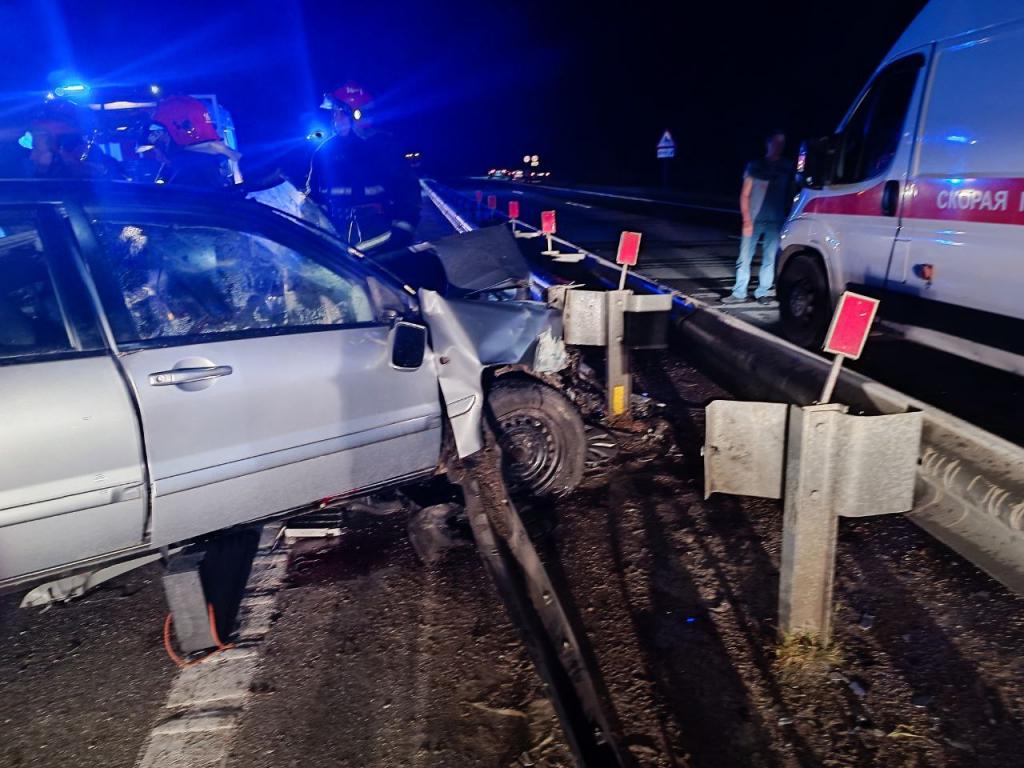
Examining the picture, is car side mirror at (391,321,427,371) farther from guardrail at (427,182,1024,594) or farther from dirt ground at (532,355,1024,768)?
guardrail at (427,182,1024,594)

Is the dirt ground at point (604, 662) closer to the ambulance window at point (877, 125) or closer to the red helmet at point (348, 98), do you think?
the ambulance window at point (877, 125)

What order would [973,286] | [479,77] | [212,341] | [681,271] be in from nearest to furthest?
1. [212,341]
2. [973,286]
3. [681,271]
4. [479,77]

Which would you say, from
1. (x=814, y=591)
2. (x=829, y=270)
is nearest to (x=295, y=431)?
(x=814, y=591)

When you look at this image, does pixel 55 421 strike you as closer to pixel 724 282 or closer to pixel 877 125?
pixel 877 125

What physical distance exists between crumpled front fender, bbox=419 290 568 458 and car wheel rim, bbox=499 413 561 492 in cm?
33

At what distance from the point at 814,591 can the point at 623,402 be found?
2.39 metres

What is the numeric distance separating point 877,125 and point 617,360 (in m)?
2.89

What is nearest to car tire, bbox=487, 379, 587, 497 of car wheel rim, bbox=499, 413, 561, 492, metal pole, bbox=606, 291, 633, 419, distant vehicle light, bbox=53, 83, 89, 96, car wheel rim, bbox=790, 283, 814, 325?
car wheel rim, bbox=499, 413, 561, 492

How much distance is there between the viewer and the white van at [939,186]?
4.19m

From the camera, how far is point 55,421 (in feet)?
7.99

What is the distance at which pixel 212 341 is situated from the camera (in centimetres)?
278

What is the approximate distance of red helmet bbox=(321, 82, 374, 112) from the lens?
22.5ft

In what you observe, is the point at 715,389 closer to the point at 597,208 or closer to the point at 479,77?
the point at 597,208

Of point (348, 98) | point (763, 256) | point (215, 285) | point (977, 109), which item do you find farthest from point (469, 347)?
point (763, 256)
